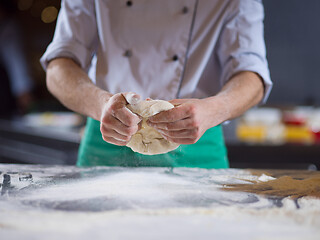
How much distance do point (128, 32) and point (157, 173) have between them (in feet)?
1.95

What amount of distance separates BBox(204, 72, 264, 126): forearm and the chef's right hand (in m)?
0.24

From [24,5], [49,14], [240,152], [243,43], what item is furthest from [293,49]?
[24,5]

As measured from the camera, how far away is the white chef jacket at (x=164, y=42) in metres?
1.38

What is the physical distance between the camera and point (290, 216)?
778 mm

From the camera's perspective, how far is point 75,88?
1.25 m

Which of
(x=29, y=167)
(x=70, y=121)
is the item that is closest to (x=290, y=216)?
(x=29, y=167)

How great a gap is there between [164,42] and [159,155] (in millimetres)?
459

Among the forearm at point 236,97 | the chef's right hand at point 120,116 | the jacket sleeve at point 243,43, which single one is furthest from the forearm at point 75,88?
the jacket sleeve at point 243,43

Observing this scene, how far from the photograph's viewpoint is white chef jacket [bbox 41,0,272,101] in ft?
→ 4.53

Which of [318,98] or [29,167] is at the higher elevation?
[318,98]

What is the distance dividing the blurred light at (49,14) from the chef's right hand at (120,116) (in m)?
4.80

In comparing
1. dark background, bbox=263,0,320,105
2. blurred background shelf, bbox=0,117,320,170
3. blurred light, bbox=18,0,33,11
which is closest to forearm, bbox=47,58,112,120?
blurred background shelf, bbox=0,117,320,170

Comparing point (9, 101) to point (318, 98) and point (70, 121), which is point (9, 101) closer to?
point (70, 121)

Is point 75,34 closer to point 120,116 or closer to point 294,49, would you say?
point 120,116
